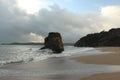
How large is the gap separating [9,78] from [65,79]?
10.5ft

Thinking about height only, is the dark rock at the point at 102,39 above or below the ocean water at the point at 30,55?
above

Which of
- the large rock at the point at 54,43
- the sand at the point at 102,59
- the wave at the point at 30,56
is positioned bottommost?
the sand at the point at 102,59

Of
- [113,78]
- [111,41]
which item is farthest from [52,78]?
[111,41]

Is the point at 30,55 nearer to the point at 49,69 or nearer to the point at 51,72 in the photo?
the point at 49,69

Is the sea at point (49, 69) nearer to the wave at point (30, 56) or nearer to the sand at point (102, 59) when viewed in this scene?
the wave at point (30, 56)

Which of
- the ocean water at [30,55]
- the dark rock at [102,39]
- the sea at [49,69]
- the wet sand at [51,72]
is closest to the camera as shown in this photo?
the wet sand at [51,72]

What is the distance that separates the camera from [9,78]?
15.2 meters

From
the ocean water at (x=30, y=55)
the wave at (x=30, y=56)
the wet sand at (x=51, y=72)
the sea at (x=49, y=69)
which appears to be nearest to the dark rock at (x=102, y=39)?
the ocean water at (x=30, y=55)

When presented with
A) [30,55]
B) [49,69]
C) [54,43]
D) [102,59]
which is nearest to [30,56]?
[30,55]

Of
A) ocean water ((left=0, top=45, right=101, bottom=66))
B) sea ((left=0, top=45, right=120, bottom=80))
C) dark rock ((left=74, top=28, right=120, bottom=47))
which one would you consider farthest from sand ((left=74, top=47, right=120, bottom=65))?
dark rock ((left=74, top=28, right=120, bottom=47))

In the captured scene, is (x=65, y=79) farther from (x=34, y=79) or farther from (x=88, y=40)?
(x=88, y=40)

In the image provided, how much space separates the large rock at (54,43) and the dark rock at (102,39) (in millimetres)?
50072

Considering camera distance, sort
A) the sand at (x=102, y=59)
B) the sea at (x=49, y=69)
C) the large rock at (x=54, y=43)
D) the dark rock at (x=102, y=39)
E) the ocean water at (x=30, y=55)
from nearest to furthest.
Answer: the sea at (x=49, y=69) → the sand at (x=102, y=59) → the ocean water at (x=30, y=55) → the large rock at (x=54, y=43) → the dark rock at (x=102, y=39)

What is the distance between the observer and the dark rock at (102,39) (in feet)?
366
